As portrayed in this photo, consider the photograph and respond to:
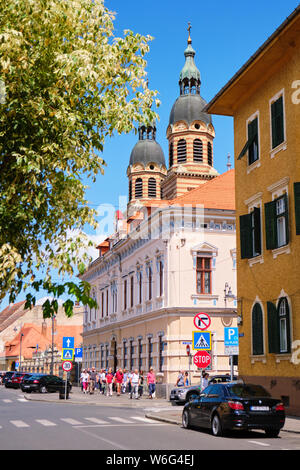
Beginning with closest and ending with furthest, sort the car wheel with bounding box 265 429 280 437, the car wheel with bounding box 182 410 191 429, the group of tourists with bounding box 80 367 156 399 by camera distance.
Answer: the car wheel with bounding box 265 429 280 437 → the car wheel with bounding box 182 410 191 429 → the group of tourists with bounding box 80 367 156 399

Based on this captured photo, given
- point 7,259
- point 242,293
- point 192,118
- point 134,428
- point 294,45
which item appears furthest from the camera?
point 192,118

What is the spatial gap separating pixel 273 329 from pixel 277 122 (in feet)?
24.0

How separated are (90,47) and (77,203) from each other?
2.31 metres

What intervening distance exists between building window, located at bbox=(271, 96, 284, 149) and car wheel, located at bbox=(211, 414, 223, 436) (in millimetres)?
10531

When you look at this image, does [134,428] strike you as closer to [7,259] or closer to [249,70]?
[7,259]

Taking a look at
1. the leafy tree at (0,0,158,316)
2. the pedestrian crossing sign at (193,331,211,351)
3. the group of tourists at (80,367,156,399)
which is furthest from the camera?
the group of tourists at (80,367,156,399)

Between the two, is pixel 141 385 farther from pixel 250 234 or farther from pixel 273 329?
pixel 273 329

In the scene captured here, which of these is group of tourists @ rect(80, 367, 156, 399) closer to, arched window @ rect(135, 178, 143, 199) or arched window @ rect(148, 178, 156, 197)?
arched window @ rect(135, 178, 143, 199)

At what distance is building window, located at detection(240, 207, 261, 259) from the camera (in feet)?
81.0

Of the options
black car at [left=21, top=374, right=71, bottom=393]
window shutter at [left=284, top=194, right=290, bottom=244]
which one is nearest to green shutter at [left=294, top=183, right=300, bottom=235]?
window shutter at [left=284, top=194, right=290, bottom=244]

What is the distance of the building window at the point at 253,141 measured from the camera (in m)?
25.5

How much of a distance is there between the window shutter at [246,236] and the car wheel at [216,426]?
9524mm

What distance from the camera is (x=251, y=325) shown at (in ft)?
82.0

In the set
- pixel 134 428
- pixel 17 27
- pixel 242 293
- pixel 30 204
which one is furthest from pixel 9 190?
pixel 242 293
